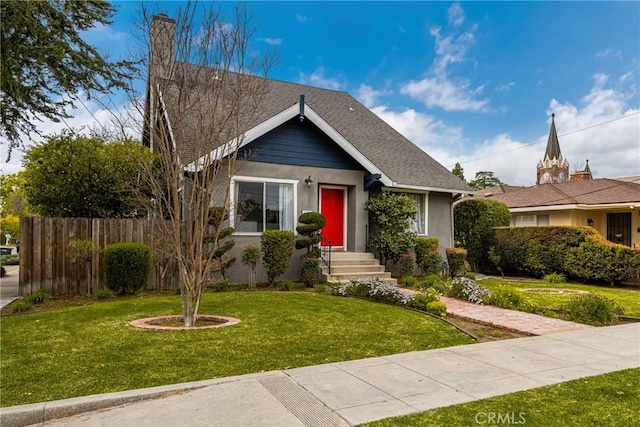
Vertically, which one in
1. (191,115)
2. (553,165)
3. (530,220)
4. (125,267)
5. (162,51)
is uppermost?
(553,165)

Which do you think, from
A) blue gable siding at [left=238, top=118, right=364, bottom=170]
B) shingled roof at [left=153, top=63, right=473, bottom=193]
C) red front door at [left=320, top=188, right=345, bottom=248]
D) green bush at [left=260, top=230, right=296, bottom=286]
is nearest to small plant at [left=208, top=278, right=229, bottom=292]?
green bush at [left=260, top=230, right=296, bottom=286]

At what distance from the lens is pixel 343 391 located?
4156mm

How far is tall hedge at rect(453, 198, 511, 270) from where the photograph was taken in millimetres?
17891

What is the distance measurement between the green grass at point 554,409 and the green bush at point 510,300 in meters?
4.54

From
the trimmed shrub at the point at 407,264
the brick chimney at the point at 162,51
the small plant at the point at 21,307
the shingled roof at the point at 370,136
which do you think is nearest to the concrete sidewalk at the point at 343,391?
the brick chimney at the point at 162,51

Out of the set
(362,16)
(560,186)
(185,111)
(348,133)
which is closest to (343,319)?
(185,111)

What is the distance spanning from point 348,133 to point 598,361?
1265cm

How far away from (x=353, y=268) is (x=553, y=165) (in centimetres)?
4668

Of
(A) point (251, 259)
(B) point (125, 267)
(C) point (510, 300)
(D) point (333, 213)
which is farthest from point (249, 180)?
(C) point (510, 300)

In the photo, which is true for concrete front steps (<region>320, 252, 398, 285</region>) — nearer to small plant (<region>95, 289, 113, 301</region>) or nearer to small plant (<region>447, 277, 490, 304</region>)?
small plant (<region>447, 277, 490, 304</region>)

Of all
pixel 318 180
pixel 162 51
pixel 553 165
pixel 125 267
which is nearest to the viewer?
pixel 162 51

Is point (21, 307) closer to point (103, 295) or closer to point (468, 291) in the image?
point (103, 295)

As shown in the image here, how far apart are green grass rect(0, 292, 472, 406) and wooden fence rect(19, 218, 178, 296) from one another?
1923mm

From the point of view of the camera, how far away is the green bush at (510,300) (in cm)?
887
